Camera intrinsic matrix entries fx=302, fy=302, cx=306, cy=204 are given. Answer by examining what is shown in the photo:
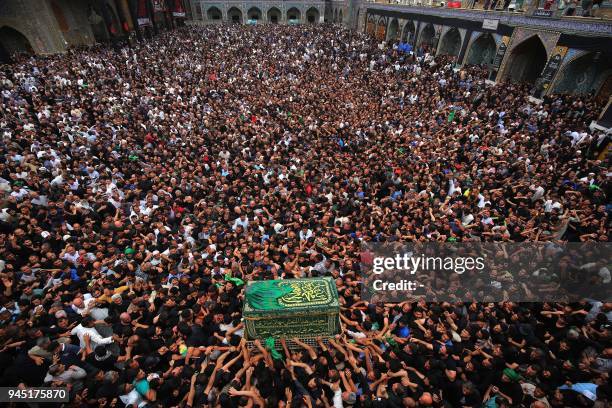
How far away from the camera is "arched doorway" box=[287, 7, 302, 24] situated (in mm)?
50112

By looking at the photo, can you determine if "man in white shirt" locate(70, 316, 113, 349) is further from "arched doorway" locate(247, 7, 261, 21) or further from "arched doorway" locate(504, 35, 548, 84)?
"arched doorway" locate(247, 7, 261, 21)

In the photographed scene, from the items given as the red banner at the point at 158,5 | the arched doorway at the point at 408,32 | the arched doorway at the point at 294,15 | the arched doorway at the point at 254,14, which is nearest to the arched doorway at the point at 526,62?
the arched doorway at the point at 408,32

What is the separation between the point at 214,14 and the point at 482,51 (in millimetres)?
45236

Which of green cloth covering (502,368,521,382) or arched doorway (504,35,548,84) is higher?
arched doorway (504,35,548,84)

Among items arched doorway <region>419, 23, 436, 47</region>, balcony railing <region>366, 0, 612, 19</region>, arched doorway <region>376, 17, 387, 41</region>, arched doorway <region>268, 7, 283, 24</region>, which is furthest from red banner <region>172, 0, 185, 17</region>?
balcony railing <region>366, 0, 612, 19</region>

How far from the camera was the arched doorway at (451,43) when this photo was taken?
22.6m

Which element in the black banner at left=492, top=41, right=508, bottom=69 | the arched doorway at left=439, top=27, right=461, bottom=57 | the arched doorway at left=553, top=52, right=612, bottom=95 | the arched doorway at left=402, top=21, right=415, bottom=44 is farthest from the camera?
the arched doorway at left=402, top=21, right=415, bottom=44

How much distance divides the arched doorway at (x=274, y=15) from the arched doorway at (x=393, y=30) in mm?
26553

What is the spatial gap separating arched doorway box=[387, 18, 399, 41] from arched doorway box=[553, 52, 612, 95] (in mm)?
20074

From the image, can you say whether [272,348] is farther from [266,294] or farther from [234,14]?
[234,14]

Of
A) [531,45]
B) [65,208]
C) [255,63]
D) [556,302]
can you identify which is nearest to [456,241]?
[556,302]

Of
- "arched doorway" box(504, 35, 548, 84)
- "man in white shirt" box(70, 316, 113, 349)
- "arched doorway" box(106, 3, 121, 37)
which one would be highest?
"arched doorway" box(106, 3, 121, 37)

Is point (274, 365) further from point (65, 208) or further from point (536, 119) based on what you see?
point (536, 119)

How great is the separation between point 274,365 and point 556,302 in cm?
498
